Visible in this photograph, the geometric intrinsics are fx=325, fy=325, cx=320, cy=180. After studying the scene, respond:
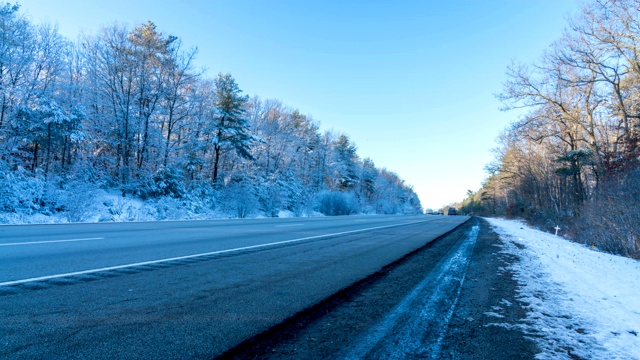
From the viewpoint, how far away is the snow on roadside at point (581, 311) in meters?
2.69

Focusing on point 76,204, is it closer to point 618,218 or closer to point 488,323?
point 488,323

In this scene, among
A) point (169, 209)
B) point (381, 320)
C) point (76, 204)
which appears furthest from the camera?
point (169, 209)

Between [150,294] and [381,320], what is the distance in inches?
95.5

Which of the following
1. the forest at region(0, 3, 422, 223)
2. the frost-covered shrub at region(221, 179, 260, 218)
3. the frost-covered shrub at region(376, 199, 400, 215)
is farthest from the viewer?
the frost-covered shrub at region(376, 199, 400, 215)

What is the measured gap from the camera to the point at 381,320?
123 inches

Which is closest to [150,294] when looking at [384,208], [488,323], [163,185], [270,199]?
[488,323]

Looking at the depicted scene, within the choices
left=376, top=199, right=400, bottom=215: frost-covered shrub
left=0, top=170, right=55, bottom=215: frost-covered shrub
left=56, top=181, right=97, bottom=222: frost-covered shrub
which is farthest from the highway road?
left=376, top=199, right=400, bottom=215: frost-covered shrub

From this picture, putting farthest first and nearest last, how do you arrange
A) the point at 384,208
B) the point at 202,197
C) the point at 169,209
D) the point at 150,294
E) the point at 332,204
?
the point at 384,208 → the point at 332,204 → the point at 202,197 → the point at 169,209 → the point at 150,294

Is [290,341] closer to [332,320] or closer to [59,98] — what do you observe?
[332,320]

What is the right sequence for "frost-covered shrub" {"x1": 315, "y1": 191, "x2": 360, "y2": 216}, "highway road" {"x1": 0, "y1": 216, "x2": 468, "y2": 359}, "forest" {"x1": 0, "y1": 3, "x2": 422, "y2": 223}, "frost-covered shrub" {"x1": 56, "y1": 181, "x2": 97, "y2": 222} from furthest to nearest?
"frost-covered shrub" {"x1": 315, "y1": 191, "x2": 360, "y2": 216} → "forest" {"x1": 0, "y1": 3, "x2": 422, "y2": 223} → "frost-covered shrub" {"x1": 56, "y1": 181, "x2": 97, "y2": 222} → "highway road" {"x1": 0, "y1": 216, "x2": 468, "y2": 359}

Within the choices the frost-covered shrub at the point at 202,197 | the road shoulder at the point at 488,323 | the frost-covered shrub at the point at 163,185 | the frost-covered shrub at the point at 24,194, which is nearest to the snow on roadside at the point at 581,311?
the road shoulder at the point at 488,323

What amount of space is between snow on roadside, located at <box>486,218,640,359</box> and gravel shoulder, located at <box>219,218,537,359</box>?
195mm

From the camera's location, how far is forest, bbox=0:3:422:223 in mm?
18562

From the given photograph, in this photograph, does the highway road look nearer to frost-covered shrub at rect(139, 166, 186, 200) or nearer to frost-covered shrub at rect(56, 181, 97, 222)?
frost-covered shrub at rect(56, 181, 97, 222)
